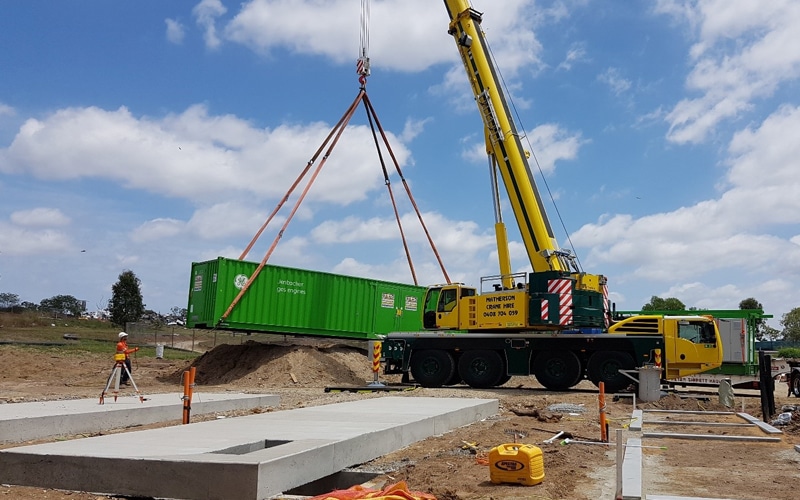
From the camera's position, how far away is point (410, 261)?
24.9 m

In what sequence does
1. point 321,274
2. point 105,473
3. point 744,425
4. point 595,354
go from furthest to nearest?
point 321,274 → point 595,354 → point 744,425 → point 105,473

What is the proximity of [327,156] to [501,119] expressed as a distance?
5898 mm

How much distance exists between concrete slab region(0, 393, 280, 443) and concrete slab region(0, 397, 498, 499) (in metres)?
2.23

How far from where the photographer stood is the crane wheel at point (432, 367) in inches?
773

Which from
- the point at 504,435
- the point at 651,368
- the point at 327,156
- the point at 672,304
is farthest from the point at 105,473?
the point at 672,304

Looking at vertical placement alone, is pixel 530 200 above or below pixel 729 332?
above

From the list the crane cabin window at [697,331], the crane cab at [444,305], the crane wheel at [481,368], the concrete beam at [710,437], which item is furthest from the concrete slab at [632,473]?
the crane cab at [444,305]

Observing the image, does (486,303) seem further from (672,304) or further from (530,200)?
(672,304)

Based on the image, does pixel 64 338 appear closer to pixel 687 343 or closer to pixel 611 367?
pixel 611 367

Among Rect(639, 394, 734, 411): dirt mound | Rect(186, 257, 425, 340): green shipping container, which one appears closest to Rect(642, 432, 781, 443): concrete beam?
Rect(639, 394, 734, 411): dirt mound

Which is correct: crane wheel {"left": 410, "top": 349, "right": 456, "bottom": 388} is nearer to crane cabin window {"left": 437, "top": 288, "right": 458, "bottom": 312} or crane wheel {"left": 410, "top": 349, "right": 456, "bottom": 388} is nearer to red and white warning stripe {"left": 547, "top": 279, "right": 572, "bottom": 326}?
crane cabin window {"left": 437, "top": 288, "right": 458, "bottom": 312}

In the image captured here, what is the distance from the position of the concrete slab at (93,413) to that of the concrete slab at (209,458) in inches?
87.8

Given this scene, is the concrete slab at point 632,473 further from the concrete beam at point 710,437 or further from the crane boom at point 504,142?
the crane boom at point 504,142

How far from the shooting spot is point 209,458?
18.6ft
